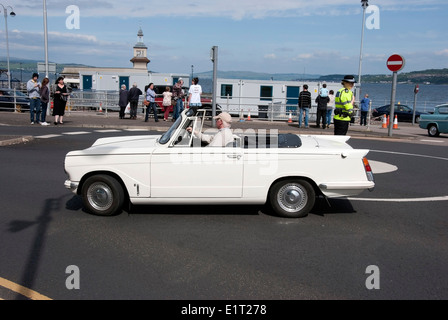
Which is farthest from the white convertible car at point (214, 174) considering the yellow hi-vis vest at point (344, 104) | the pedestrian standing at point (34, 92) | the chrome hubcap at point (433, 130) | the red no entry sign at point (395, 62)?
the chrome hubcap at point (433, 130)

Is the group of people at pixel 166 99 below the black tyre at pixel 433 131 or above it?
above

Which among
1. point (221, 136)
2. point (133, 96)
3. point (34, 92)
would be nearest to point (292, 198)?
point (221, 136)

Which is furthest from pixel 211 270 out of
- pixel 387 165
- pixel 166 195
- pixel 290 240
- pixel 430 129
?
pixel 430 129

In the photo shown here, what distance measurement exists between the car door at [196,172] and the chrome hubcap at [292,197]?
1.99ft

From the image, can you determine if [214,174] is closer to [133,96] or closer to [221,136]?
[221,136]

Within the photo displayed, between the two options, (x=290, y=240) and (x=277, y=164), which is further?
(x=277, y=164)

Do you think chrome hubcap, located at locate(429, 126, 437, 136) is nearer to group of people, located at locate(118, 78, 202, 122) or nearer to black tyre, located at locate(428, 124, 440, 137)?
black tyre, located at locate(428, 124, 440, 137)

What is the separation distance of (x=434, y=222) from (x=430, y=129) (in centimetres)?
1558

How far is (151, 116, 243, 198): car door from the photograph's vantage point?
19.9ft

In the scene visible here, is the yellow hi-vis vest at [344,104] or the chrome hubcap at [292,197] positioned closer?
the chrome hubcap at [292,197]

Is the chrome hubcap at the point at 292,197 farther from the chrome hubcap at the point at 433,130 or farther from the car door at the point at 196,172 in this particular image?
the chrome hubcap at the point at 433,130

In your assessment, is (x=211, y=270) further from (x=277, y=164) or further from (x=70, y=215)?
(x=70, y=215)

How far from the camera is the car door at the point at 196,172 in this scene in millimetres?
6074
